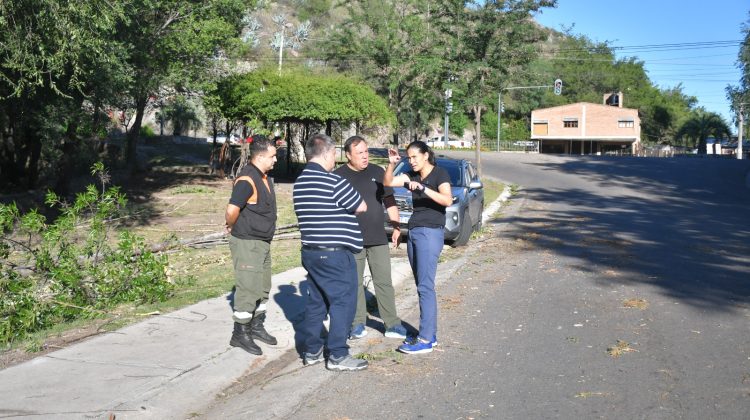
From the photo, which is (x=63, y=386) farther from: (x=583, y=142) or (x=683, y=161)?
(x=583, y=142)

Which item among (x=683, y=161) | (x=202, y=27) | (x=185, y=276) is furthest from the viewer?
(x=683, y=161)

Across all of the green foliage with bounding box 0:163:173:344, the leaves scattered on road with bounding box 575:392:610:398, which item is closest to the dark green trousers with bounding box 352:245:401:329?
the leaves scattered on road with bounding box 575:392:610:398

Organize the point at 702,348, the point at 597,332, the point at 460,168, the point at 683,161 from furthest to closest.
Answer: the point at 683,161, the point at 460,168, the point at 597,332, the point at 702,348

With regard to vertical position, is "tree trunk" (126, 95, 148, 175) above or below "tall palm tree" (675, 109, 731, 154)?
below

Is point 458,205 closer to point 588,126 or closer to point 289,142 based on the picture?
point 289,142

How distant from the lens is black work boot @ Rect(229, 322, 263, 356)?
22.6 feet

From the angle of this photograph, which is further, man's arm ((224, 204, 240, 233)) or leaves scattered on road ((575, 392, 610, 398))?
man's arm ((224, 204, 240, 233))

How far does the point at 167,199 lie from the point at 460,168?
11185 millimetres

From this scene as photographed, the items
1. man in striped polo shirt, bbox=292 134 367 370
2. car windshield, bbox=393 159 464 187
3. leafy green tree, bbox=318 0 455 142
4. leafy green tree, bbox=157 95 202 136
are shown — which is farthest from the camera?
leafy green tree, bbox=157 95 202 136

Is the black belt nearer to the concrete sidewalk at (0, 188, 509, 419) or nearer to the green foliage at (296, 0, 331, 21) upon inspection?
the concrete sidewalk at (0, 188, 509, 419)

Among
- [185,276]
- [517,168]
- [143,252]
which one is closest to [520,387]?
[143,252]

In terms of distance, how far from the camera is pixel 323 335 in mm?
7812

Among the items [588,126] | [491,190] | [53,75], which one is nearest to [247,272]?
[53,75]

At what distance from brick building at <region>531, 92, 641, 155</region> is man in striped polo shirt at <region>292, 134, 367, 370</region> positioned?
87.8 meters
